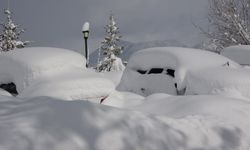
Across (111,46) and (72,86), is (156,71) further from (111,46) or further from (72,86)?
(111,46)

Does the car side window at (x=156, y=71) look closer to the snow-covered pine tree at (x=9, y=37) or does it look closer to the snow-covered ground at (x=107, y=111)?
the snow-covered ground at (x=107, y=111)

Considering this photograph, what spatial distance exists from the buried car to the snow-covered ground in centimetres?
4

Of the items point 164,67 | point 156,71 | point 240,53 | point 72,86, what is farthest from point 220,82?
point 240,53

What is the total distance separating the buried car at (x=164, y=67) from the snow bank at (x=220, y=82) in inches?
11.3

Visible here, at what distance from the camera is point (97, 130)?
12.8 feet

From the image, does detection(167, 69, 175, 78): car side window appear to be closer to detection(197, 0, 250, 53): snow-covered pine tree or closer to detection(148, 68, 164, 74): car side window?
detection(148, 68, 164, 74): car side window

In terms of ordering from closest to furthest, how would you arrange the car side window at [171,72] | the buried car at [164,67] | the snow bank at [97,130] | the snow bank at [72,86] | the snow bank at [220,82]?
the snow bank at [97,130], the snow bank at [72,86], the snow bank at [220,82], the buried car at [164,67], the car side window at [171,72]

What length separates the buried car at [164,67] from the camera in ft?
30.2

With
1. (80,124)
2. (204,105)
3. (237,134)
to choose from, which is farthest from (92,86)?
(80,124)

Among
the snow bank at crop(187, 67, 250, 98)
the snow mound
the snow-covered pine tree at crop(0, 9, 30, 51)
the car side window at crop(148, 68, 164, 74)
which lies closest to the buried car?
the car side window at crop(148, 68, 164, 74)

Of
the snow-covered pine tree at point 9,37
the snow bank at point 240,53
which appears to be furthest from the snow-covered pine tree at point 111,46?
the snow bank at point 240,53

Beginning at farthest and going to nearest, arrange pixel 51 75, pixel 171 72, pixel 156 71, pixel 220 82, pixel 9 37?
pixel 9 37
pixel 156 71
pixel 171 72
pixel 220 82
pixel 51 75

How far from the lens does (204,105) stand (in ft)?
19.6

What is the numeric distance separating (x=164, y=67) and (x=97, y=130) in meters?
5.96
